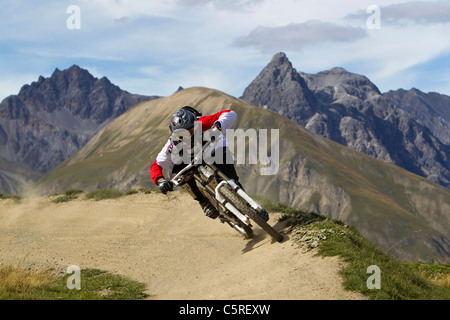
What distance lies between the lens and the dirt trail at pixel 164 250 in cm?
1012

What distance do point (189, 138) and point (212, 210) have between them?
2339 millimetres

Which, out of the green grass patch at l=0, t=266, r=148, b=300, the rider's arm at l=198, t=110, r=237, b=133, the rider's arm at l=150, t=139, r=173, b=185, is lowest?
the green grass patch at l=0, t=266, r=148, b=300

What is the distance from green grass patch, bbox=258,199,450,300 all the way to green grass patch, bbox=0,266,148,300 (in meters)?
4.40

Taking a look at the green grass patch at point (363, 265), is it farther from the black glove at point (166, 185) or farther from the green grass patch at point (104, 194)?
the green grass patch at point (104, 194)

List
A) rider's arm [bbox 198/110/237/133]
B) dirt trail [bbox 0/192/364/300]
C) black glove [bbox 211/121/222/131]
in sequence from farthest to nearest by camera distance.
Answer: rider's arm [bbox 198/110/237/133] < black glove [bbox 211/121/222/131] < dirt trail [bbox 0/192/364/300]

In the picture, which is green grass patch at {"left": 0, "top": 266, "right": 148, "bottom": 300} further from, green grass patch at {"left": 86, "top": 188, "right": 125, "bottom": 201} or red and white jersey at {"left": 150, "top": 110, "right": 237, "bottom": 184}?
green grass patch at {"left": 86, "top": 188, "right": 125, "bottom": 201}

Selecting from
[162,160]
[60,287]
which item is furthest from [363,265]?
[60,287]

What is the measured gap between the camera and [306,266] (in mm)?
10812

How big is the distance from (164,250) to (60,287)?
4801 millimetres


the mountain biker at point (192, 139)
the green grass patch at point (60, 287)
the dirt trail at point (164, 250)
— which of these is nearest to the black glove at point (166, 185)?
the mountain biker at point (192, 139)

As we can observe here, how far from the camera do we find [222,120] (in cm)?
1270

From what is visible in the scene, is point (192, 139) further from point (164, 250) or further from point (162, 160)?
point (164, 250)

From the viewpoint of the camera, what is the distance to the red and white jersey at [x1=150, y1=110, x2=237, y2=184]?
12.9 m

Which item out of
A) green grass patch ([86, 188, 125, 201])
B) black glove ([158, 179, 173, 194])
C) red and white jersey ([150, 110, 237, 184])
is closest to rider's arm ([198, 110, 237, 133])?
red and white jersey ([150, 110, 237, 184])
